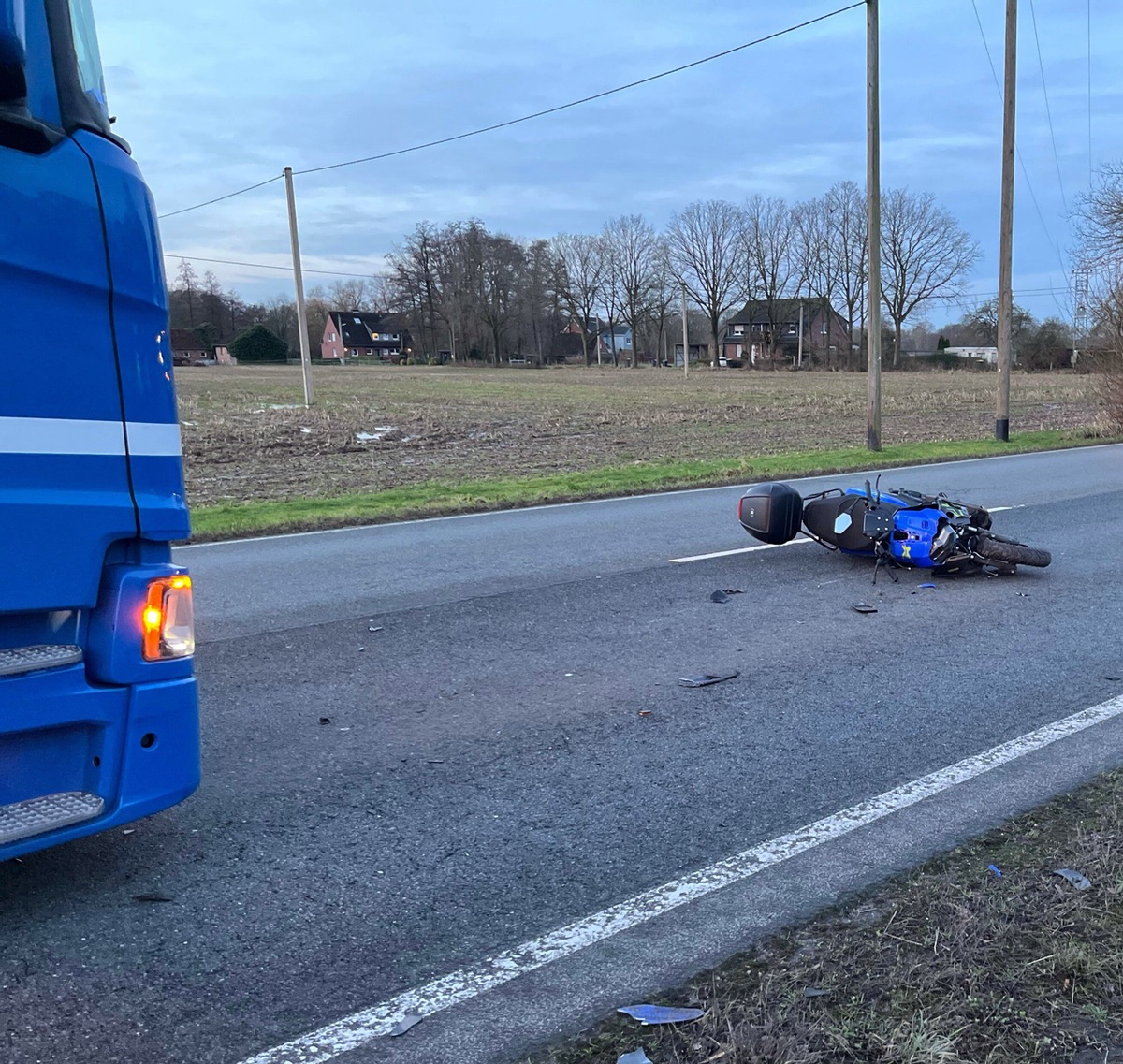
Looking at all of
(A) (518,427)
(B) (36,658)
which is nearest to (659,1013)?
(B) (36,658)

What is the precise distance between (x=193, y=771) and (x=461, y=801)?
3.69ft

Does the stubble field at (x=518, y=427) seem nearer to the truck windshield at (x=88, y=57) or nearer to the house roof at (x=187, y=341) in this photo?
the truck windshield at (x=88, y=57)

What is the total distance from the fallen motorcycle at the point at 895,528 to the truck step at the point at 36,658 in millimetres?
5996

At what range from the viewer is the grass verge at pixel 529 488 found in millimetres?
11516

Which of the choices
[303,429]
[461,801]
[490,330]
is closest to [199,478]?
[303,429]

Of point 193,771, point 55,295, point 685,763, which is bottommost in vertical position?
point 685,763

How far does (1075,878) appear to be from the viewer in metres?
3.14

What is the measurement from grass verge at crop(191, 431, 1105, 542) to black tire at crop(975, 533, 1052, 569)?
6259mm

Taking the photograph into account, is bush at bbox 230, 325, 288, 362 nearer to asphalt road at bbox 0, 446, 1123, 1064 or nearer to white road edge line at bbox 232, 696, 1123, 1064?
asphalt road at bbox 0, 446, 1123, 1064

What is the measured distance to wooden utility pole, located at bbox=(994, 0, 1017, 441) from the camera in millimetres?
19969

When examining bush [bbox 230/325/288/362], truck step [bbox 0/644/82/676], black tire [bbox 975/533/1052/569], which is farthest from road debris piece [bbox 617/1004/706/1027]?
bush [bbox 230/325/288/362]

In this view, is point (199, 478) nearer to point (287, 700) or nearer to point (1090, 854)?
point (287, 700)

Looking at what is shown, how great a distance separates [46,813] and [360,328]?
12423 cm

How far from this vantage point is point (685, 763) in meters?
4.31
